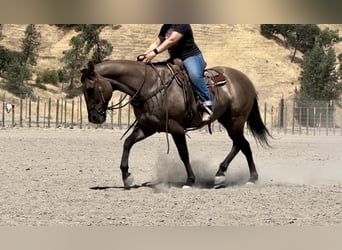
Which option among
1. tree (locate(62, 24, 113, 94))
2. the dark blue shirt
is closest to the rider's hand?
the dark blue shirt

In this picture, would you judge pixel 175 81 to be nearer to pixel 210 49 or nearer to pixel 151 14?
pixel 151 14

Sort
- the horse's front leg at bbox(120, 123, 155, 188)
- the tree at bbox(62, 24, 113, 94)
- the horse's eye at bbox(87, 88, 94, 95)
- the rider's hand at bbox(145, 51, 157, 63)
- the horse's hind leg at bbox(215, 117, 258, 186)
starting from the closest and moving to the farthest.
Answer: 1. the rider's hand at bbox(145, 51, 157, 63)
2. the horse's eye at bbox(87, 88, 94, 95)
3. the horse's front leg at bbox(120, 123, 155, 188)
4. the horse's hind leg at bbox(215, 117, 258, 186)
5. the tree at bbox(62, 24, 113, 94)

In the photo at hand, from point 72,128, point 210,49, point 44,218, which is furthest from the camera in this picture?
point 210,49

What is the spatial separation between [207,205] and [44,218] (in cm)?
185

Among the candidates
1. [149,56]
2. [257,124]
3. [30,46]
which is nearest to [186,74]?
[149,56]

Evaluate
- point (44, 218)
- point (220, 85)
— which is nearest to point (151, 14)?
point (44, 218)

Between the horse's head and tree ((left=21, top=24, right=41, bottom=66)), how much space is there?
5195cm

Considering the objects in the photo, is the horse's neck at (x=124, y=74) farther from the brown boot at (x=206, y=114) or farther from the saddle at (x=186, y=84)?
the brown boot at (x=206, y=114)

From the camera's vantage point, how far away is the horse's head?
25.0 ft

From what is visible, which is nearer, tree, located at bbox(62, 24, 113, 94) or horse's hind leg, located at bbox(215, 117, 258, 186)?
horse's hind leg, located at bbox(215, 117, 258, 186)

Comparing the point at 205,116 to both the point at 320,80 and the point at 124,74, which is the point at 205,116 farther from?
the point at 320,80

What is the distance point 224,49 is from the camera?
64062 millimetres

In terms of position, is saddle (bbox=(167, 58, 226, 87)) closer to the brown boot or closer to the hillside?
the brown boot

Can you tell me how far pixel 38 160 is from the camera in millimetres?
13742
